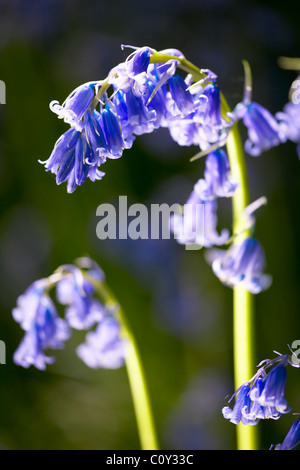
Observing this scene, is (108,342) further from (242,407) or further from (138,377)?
(242,407)

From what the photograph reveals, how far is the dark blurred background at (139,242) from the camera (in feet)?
5.75

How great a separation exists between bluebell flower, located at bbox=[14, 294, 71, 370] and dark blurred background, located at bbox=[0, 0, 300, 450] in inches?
29.4

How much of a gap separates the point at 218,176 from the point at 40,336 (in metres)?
0.44

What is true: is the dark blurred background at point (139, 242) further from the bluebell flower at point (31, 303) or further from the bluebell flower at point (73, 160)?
the bluebell flower at point (73, 160)

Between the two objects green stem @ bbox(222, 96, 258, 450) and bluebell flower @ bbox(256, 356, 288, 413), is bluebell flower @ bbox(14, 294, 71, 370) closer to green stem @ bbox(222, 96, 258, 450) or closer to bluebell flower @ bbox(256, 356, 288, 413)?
green stem @ bbox(222, 96, 258, 450)

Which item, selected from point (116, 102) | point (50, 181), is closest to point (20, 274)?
point (50, 181)

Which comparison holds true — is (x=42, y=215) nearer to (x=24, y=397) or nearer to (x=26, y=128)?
(x=26, y=128)

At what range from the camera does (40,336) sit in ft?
3.29

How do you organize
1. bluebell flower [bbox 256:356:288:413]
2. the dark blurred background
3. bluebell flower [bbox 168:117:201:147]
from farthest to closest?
the dark blurred background < bluebell flower [bbox 168:117:201:147] < bluebell flower [bbox 256:356:288:413]

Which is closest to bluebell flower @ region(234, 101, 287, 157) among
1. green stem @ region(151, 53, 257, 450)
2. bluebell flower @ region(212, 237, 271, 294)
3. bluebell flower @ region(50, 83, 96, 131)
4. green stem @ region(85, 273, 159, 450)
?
green stem @ region(151, 53, 257, 450)

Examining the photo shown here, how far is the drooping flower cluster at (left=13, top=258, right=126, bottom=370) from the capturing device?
1.00 m

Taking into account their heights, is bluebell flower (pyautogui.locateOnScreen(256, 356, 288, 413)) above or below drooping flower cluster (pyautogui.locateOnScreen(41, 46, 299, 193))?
below

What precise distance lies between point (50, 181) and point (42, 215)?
141mm

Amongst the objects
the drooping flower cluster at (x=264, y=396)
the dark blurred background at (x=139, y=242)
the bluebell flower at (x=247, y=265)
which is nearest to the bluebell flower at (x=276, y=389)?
the drooping flower cluster at (x=264, y=396)
